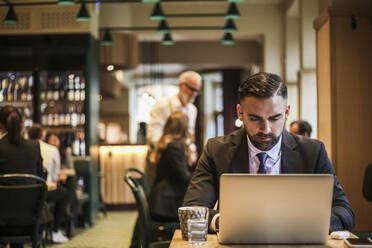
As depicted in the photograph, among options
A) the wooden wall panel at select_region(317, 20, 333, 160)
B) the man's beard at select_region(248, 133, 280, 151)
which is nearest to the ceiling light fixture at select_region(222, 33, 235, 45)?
the wooden wall panel at select_region(317, 20, 333, 160)

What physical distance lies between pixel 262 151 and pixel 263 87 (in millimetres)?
318

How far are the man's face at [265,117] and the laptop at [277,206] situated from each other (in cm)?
55

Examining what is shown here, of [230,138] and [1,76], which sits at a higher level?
[1,76]

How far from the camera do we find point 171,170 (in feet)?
16.1

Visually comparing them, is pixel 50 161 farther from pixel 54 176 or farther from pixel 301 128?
pixel 301 128

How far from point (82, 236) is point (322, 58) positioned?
4056 mm

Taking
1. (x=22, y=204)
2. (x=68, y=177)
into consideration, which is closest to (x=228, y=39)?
(x=68, y=177)

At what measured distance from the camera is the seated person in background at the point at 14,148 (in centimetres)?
505

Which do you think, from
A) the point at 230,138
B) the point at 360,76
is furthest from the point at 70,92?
the point at 230,138

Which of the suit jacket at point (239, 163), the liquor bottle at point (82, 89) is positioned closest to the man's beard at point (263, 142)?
the suit jacket at point (239, 163)

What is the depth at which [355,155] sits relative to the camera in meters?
5.81

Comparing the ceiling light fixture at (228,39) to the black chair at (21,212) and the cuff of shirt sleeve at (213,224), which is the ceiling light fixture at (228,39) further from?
the cuff of shirt sleeve at (213,224)

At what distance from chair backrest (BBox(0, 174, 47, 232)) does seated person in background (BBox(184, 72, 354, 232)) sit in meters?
2.15

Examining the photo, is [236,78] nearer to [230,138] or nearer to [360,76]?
[360,76]
